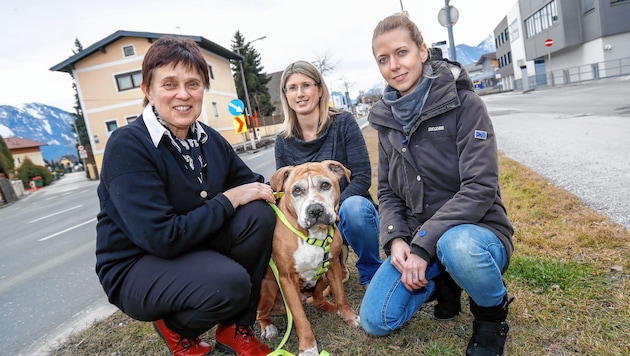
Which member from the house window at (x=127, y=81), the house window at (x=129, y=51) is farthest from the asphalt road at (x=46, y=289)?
the house window at (x=129, y=51)

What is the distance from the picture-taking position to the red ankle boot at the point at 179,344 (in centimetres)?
250

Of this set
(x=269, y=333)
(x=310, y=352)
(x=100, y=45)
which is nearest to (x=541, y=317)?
(x=310, y=352)

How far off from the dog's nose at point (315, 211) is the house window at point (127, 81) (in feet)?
99.1

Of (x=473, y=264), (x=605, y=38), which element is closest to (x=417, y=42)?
(x=473, y=264)

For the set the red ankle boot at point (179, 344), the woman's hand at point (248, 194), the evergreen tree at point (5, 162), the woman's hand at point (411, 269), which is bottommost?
the red ankle boot at point (179, 344)

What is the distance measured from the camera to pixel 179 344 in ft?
8.20

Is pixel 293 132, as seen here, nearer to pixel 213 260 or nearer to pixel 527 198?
pixel 213 260

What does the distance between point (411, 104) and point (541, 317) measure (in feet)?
4.99

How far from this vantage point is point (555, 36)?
38.6 m

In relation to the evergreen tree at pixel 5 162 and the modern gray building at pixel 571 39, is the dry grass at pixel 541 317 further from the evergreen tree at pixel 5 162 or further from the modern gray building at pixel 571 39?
the modern gray building at pixel 571 39

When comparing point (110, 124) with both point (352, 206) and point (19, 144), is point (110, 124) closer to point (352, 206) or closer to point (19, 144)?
point (19, 144)

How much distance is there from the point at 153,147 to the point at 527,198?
4.31m

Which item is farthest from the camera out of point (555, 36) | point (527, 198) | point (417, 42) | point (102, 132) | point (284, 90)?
point (555, 36)

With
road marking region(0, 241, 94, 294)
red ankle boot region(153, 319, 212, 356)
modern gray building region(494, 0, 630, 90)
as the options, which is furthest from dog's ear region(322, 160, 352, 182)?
modern gray building region(494, 0, 630, 90)
